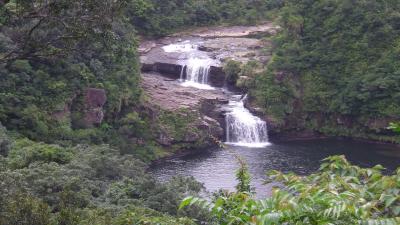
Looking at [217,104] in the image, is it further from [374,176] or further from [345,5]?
[374,176]

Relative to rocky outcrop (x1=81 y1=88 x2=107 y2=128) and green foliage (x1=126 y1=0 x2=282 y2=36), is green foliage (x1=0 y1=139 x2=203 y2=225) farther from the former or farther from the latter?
green foliage (x1=126 y1=0 x2=282 y2=36)

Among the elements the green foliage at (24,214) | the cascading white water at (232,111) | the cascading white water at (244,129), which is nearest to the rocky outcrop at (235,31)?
the cascading white water at (232,111)

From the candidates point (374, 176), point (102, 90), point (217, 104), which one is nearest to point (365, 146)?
point (217, 104)

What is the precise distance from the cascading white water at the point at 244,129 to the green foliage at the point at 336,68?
1949 mm

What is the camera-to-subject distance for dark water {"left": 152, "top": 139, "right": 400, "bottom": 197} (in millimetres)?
29325

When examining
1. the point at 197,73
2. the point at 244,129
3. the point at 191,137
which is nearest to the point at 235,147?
the point at 244,129

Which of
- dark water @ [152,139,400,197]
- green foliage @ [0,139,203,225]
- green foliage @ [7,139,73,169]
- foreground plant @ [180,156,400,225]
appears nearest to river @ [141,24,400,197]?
dark water @ [152,139,400,197]

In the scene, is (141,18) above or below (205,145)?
above

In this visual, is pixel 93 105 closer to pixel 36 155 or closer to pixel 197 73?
→ pixel 197 73

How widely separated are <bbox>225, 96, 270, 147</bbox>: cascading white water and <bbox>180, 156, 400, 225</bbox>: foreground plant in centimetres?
3271

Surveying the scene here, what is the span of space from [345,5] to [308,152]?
12533 mm

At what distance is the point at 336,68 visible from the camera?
42312mm

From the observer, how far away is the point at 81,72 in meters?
32.0

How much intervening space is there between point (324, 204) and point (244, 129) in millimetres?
34291
